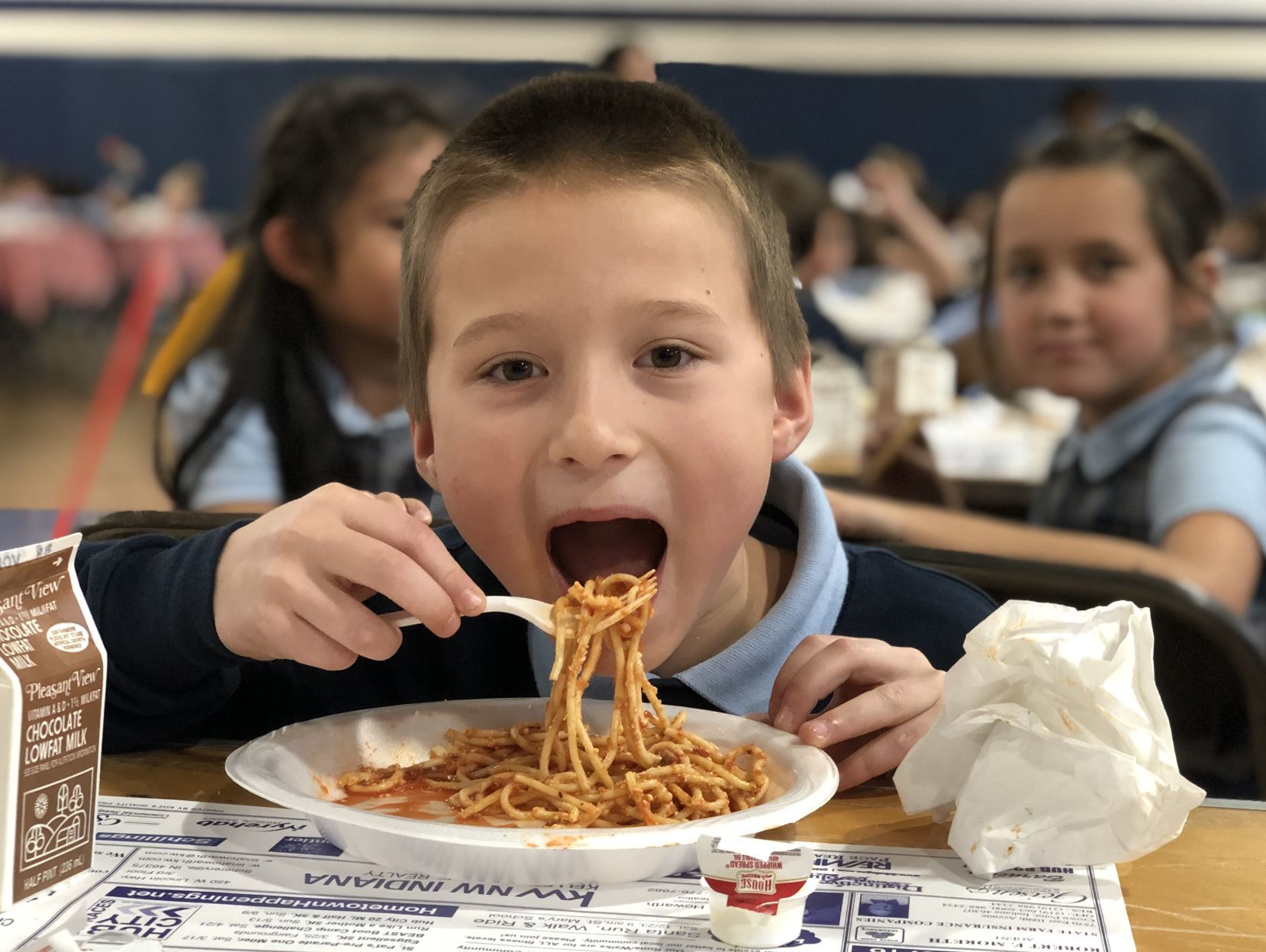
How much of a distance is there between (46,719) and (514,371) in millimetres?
563

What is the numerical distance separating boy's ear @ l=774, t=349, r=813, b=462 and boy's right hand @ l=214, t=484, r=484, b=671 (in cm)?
44

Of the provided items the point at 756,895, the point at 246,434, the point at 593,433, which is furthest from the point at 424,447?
the point at 246,434

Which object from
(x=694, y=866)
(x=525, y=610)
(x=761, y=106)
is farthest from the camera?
(x=761, y=106)

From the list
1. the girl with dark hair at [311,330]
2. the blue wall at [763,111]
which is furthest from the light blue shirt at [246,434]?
the blue wall at [763,111]

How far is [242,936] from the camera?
2.69ft

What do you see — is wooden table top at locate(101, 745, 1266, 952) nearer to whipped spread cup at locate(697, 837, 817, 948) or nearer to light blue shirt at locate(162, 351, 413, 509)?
whipped spread cup at locate(697, 837, 817, 948)

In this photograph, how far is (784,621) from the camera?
4.63 ft

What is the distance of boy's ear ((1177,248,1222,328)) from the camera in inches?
125

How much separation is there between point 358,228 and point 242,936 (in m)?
2.47

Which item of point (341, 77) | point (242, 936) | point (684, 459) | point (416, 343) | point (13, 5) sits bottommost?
point (242, 936)

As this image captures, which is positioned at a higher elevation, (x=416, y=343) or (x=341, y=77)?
(x=341, y=77)

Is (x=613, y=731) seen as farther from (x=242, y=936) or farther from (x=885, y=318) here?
(x=885, y=318)

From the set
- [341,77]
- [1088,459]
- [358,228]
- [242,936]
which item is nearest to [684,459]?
[242,936]

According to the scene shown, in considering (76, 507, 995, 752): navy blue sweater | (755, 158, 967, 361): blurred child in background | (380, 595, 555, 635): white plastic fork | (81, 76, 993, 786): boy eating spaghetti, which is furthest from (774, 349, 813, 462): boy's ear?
(755, 158, 967, 361): blurred child in background
